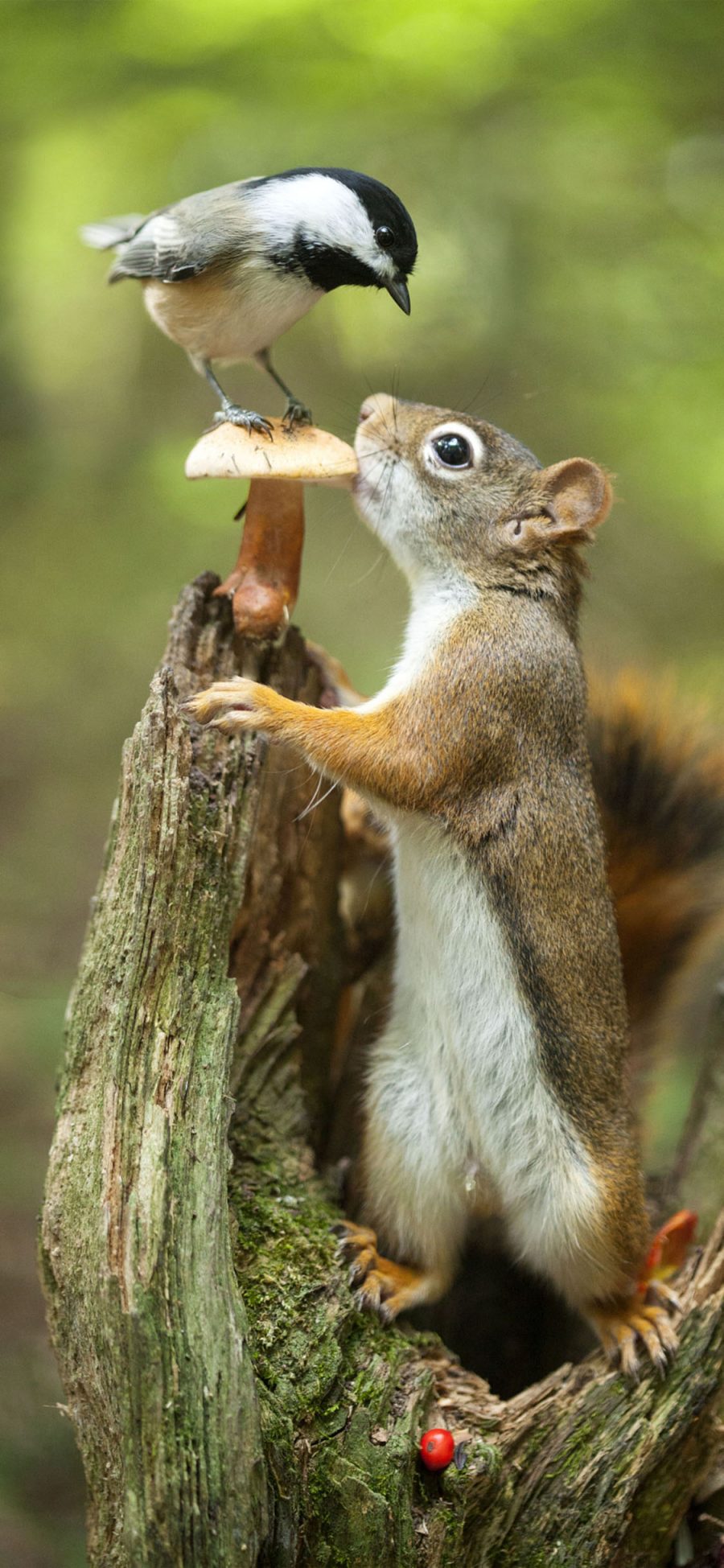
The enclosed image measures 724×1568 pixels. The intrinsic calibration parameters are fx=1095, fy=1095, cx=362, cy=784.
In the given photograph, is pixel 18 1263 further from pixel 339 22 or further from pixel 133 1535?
pixel 339 22

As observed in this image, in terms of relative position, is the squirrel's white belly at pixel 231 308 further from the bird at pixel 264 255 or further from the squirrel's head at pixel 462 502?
the squirrel's head at pixel 462 502

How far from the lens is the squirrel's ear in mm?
2059

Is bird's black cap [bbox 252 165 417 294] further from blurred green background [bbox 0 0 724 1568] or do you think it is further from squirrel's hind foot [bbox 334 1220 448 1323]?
squirrel's hind foot [bbox 334 1220 448 1323]

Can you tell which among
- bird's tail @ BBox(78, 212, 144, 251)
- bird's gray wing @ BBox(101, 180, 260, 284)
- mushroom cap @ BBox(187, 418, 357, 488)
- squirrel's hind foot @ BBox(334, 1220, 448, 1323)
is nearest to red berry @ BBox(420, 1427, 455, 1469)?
squirrel's hind foot @ BBox(334, 1220, 448, 1323)

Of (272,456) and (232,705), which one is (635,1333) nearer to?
(232,705)

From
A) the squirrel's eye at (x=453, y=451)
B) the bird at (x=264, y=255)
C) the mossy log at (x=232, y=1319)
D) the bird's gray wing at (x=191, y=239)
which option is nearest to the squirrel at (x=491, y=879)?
the squirrel's eye at (x=453, y=451)

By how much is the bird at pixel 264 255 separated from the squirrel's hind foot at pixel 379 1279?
1.49 metres

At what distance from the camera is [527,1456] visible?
190 cm

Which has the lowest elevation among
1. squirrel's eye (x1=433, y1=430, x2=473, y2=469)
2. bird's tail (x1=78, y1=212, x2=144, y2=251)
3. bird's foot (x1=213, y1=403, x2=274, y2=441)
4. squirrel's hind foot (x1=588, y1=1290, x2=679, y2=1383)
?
squirrel's hind foot (x1=588, y1=1290, x2=679, y2=1383)

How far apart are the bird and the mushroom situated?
68mm

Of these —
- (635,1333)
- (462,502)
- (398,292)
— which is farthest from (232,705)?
(635,1333)

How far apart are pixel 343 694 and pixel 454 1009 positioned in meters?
0.78

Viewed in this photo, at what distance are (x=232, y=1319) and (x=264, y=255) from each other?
163 centimetres

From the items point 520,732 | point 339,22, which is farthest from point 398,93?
point 520,732
